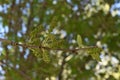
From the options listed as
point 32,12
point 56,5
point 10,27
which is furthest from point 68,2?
point 10,27

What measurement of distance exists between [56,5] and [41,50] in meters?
Answer: 2.38

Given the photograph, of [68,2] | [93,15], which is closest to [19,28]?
[68,2]

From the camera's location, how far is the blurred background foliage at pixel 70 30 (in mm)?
3742

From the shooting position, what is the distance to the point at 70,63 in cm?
371

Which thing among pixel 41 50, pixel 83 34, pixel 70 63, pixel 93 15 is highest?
pixel 93 15

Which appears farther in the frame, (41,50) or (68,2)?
(68,2)

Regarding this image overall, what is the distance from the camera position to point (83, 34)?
4.05 meters

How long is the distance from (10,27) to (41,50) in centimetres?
266

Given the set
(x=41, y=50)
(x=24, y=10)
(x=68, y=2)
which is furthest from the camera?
(x=24, y=10)

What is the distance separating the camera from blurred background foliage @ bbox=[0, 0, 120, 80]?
12.3 feet

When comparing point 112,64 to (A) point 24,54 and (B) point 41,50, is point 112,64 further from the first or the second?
(B) point 41,50

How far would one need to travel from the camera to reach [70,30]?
13.2 ft

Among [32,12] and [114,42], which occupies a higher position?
[32,12]

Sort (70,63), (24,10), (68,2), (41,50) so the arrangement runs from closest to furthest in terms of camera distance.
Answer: (41,50) < (70,63) < (68,2) < (24,10)
